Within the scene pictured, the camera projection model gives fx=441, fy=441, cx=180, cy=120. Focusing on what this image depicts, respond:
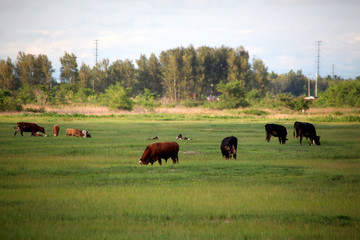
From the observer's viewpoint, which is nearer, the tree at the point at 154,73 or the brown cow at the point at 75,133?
the brown cow at the point at 75,133

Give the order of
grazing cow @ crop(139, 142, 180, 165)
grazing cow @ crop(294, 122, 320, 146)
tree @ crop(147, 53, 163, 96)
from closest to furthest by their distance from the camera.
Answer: grazing cow @ crop(139, 142, 180, 165), grazing cow @ crop(294, 122, 320, 146), tree @ crop(147, 53, 163, 96)

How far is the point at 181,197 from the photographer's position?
12156 mm

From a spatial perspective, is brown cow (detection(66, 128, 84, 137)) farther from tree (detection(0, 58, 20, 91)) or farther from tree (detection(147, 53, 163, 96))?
tree (detection(147, 53, 163, 96))

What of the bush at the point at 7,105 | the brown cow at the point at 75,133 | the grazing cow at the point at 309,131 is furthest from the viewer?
the bush at the point at 7,105

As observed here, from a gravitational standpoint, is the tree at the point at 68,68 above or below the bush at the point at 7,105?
above

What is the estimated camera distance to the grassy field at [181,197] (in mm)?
9086

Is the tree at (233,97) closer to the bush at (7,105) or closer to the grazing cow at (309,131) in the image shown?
the bush at (7,105)

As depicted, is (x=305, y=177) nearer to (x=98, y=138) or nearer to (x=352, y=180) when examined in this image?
(x=352, y=180)

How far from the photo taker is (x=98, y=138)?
31.6m

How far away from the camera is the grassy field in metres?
9.09

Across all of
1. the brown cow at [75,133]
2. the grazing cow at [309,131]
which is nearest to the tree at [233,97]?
the brown cow at [75,133]

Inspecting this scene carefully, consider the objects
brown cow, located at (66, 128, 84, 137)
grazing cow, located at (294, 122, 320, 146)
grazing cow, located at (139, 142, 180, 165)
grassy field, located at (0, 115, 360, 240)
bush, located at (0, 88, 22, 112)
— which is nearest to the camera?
grassy field, located at (0, 115, 360, 240)

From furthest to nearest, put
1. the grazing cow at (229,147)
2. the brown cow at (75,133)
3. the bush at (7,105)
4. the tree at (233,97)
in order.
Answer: the tree at (233,97), the bush at (7,105), the brown cow at (75,133), the grazing cow at (229,147)

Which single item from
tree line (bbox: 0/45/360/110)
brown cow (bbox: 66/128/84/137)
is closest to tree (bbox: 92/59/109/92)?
tree line (bbox: 0/45/360/110)
